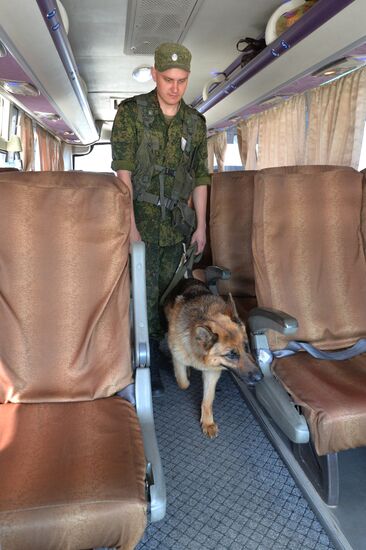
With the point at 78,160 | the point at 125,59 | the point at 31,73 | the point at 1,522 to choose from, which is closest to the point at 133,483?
the point at 1,522

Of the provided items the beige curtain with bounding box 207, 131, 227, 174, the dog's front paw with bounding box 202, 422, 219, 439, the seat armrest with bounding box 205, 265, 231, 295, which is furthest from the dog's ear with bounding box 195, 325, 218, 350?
the beige curtain with bounding box 207, 131, 227, 174

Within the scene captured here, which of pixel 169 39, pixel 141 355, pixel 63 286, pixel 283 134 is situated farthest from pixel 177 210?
pixel 169 39

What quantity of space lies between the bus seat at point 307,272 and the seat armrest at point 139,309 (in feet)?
2.29

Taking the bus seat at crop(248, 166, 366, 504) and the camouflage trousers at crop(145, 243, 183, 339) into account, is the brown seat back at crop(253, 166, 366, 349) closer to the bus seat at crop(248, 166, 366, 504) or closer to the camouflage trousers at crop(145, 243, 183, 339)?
the bus seat at crop(248, 166, 366, 504)

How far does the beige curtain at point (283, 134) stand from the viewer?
521 cm

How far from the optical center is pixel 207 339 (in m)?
2.61

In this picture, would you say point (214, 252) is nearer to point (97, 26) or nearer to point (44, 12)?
point (44, 12)

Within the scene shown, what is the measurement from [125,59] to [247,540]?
22.6ft

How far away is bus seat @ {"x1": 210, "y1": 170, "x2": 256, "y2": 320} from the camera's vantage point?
11.7ft

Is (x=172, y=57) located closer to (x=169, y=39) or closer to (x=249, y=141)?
(x=169, y=39)

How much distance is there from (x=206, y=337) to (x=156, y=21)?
162 inches

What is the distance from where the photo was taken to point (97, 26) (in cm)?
539

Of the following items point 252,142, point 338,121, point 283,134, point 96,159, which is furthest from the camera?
point 96,159

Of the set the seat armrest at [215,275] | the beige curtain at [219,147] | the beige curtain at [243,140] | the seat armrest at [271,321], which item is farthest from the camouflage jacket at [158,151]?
the beige curtain at [219,147]
